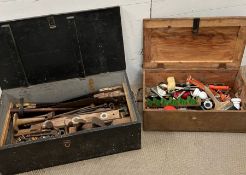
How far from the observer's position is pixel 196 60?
167 cm

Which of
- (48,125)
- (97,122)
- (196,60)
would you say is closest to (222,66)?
(196,60)

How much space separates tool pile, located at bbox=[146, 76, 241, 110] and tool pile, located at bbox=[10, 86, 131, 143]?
8.0 inches

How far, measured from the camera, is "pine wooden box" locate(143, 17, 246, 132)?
4.92ft

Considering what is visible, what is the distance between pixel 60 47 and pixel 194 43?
2.43 ft

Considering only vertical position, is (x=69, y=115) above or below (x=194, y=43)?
below

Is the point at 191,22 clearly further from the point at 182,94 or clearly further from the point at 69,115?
the point at 69,115

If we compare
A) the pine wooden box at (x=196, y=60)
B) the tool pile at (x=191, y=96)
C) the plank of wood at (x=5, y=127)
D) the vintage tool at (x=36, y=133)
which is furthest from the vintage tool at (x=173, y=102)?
the plank of wood at (x=5, y=127)

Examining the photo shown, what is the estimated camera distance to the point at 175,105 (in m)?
1.64

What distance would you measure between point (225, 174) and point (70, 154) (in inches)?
31.1

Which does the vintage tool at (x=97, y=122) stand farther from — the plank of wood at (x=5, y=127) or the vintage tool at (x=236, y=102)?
the vintage tool at (x=236, y=102)

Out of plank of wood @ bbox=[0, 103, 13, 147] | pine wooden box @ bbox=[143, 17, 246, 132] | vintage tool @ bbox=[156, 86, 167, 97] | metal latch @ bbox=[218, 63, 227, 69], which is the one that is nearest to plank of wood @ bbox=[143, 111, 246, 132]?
pine wooden box @ bbox=[143, 17, 246, 132]

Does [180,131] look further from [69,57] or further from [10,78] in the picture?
[10,78]

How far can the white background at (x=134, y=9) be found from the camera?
1392mm

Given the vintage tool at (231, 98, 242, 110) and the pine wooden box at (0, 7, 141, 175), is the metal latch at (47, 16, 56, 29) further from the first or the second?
the vintage tool at (231, 98, 242, 110)
